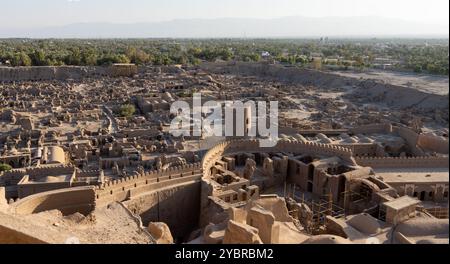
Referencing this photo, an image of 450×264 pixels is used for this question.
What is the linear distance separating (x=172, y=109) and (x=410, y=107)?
29554mm

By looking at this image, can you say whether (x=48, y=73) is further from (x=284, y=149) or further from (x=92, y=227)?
(x=92, y=227)

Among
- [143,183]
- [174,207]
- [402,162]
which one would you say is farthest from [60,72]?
[402,162]

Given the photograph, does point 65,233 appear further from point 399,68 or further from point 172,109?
point 399,68

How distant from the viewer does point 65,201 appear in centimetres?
1722

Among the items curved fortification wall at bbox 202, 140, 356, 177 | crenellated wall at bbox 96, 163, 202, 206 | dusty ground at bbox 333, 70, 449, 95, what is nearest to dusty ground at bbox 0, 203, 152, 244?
crenellated wall at bbox 96, 163, 202, 206

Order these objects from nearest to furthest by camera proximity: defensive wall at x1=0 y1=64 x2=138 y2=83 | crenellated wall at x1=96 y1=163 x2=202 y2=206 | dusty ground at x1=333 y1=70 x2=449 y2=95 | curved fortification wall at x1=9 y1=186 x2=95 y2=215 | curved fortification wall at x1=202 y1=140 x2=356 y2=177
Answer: curved fortification wall at x1=9 y1=186 x2=95 y2=215, crenellated wall at x1=96 y1=163 x2=202 y2=206, curved fortification wall at x1=202 y1=140 x2=356 y2=177, dusty ground at x1=333 y1=70 x2=449 y2=95, defensive wall at x1=0 y1=64 x2=138 y2=83

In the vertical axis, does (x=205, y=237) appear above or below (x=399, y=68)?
below

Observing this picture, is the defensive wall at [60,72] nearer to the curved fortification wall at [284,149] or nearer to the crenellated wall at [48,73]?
the crenellated wall at [48,73]

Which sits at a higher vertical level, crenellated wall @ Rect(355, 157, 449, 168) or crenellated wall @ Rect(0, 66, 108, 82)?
crenellated wall @ Rect(0, 66, 108, 82)

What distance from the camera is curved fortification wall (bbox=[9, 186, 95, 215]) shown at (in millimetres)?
16422

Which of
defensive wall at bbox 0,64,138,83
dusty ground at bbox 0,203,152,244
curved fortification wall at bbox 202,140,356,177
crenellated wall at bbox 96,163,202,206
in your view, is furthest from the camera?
defensive wall at bbox 0,64,138,83

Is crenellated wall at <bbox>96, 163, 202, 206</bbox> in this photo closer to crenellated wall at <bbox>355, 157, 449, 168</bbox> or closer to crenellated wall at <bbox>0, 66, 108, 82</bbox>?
crenellated wall at <bbox>355, 157, 449, 168</bbox>
